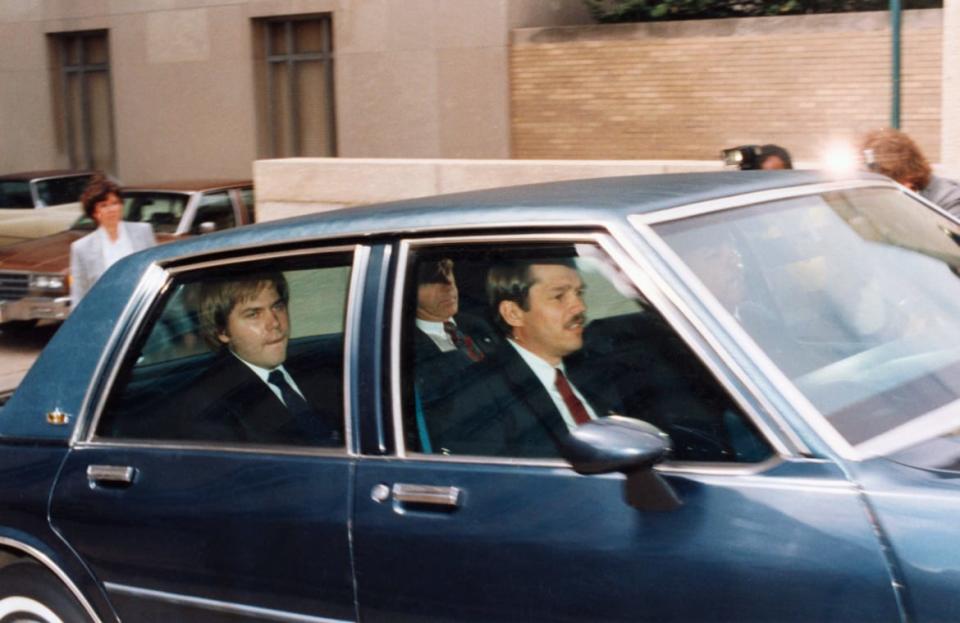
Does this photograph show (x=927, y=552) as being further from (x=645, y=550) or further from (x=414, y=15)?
(x=414, y=15)

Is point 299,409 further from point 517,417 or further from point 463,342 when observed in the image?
point 517,417

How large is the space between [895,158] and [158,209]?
27.8 ft

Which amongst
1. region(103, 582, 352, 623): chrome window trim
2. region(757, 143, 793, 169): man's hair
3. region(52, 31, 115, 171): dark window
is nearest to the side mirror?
region(103, 582, 352, 623): chrome window trim

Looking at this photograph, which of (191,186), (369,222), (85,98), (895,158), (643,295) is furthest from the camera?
(85,98)

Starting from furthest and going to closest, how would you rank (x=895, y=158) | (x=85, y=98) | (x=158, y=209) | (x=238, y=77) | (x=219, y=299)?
(x=85, y=98) → (x=238, y=77) → (x=158, y=209) → (x=895, y=158) → (x=219, y=299)

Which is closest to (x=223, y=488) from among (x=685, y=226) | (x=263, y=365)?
(x=263, y=365)

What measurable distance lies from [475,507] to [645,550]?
1.42 ft

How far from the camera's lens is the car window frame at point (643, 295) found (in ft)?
9.13

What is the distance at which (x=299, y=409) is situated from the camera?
355 centimetres

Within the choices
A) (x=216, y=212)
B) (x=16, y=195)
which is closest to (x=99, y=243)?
(x=216, y=212)

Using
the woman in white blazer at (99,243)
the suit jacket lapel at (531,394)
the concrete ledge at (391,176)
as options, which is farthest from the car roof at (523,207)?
the concrete ledge at (391,176)

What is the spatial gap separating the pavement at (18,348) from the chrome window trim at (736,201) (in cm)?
839

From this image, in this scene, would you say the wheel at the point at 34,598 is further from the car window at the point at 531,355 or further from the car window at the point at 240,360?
the car window at the point at 531,355

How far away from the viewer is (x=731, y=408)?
284 centimetres
